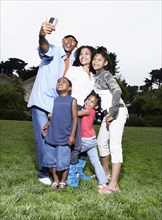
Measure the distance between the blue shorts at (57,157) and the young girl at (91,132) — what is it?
1.17 ft

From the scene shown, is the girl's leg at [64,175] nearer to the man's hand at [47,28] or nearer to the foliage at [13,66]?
the man's hand at [47,28]

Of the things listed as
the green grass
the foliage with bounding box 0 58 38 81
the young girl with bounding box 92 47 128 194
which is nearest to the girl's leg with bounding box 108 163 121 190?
the young girl with bounding box 92 47 128 194

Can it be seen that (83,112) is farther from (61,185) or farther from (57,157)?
(61,185)

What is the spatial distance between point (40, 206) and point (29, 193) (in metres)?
0.55

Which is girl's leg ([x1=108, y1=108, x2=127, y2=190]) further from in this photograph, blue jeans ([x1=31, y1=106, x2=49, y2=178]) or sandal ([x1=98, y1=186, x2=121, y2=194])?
blue jeans ([x1=31, y1=106, x2=49, y2=178])

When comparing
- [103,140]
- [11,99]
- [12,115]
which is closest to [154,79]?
[11,99]

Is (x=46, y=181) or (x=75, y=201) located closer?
(x=75, y=201)

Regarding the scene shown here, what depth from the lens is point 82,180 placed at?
5508 mm

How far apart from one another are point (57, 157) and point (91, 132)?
63 cm

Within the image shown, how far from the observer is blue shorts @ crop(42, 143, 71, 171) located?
482 centimetres

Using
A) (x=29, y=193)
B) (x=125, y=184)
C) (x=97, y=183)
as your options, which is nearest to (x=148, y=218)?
(x=29, y=193)

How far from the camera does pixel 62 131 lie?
478 cm

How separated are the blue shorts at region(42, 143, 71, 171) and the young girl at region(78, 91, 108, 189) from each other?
0.36m

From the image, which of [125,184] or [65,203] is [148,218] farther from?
[125,184]
